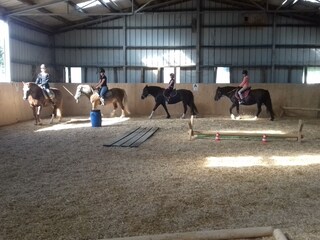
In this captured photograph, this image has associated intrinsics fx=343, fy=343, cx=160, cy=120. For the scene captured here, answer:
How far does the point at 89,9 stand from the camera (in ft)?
60.5

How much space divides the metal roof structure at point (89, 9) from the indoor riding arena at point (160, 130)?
11 cm

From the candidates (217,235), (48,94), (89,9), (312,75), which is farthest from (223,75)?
(217,235)

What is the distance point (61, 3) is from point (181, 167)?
12559 millimetres

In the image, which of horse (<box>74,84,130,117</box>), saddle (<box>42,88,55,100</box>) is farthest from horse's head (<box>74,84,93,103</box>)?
saddle (<box>42,88,55,100</box>)

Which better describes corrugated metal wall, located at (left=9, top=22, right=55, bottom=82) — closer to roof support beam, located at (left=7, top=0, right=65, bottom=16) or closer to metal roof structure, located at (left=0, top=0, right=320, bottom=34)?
metal roof structure, located at (left=0, top=0, right=320, bottom=34)

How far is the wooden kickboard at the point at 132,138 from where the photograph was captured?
812cm

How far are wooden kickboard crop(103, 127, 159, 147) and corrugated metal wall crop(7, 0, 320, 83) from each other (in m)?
10.4

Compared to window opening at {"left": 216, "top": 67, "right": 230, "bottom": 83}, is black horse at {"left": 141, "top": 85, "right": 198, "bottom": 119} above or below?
below

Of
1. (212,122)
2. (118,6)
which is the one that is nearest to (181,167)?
(212,122)

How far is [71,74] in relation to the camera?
21188 mm

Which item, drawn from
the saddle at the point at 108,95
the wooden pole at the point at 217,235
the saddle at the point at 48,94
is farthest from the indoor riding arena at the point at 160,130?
the saddle at the point at 108,95

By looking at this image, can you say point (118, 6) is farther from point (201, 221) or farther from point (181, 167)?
point (201, 221)

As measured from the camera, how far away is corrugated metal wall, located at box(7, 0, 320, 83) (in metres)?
19.4

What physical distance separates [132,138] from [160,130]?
202cm
